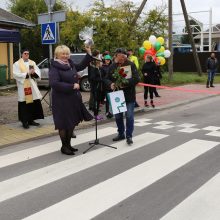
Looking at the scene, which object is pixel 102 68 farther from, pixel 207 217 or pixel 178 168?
pixel 207 217

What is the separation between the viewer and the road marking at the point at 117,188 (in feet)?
14.8

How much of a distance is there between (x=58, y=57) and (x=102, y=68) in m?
4.14

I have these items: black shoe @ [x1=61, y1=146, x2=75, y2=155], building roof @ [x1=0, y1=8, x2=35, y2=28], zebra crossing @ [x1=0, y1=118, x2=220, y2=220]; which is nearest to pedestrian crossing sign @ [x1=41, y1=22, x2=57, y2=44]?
zebra crossing @ [x1=0, y1=118, x2=220, y2=220]

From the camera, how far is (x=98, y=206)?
15.3 ft

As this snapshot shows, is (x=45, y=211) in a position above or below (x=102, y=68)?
below

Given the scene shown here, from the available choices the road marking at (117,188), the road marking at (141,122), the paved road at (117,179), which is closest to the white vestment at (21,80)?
the paved road at (117,179)

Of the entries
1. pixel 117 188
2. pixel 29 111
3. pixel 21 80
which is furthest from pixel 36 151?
pixel 117 188

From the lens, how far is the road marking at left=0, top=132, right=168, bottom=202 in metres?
5.36

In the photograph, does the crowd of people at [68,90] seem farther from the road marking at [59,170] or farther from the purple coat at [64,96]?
the road marking at [59,170]

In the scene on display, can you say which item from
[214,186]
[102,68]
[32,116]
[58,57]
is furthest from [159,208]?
[102,68]

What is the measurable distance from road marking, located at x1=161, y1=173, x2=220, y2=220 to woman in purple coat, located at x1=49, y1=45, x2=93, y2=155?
8.50 ft

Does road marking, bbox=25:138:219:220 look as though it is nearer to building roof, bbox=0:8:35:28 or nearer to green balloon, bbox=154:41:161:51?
green balloon, bbox=154:41:161:51

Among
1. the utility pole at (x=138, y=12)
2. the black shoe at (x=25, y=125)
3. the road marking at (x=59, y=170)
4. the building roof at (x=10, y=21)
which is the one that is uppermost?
the utility pole at (x=138, y=12)

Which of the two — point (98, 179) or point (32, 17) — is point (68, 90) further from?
point (32, 17)
